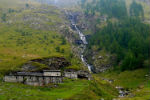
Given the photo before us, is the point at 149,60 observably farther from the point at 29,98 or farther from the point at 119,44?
the point at 29,98

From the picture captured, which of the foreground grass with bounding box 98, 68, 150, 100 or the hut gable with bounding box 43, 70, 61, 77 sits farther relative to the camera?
the foreground grass with bounding box 98, 68, 150, 100

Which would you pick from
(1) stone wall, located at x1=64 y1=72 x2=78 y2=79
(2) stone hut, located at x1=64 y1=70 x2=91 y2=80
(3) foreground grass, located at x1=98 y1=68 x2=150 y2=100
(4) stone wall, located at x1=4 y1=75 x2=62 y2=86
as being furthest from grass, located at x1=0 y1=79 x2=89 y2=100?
(3) foreground grass, located at x1=98 y1=68 x2=150 y2=100

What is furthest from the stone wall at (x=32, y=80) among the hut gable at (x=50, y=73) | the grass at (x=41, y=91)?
the grass at (x=41, y=91)

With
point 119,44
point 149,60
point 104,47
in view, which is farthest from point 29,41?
point 149,60

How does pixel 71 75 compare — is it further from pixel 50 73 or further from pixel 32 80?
pixel 32 80

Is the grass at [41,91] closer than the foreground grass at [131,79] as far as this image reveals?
Yes

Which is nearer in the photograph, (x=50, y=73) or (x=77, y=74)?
(x=50, y=73)

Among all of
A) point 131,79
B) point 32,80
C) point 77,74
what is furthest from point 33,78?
point 131,79

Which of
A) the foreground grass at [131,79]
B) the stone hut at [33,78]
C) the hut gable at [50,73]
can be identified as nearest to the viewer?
the stone hut at [33,78]

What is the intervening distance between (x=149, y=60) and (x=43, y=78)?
71.3 metres

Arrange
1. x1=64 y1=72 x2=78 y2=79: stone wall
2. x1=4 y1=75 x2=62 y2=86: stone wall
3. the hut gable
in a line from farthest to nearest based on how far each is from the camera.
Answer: x1=64 y1=72 x2=78 y2=79: stone wall < the hut gable < x1=4 y1=75 x2=62 y2=86: stone wall

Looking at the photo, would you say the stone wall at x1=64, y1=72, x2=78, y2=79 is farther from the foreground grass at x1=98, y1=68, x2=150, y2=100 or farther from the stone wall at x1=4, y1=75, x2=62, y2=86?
the foreground grass at x1=98, y1=68, x2=150, y2=100

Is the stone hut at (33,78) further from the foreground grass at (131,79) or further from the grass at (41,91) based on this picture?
the foreground grass at (131,79)

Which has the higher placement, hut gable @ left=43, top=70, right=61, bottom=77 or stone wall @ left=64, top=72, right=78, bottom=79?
hut gable @ left=43, top=70, right=61, bottom=77
